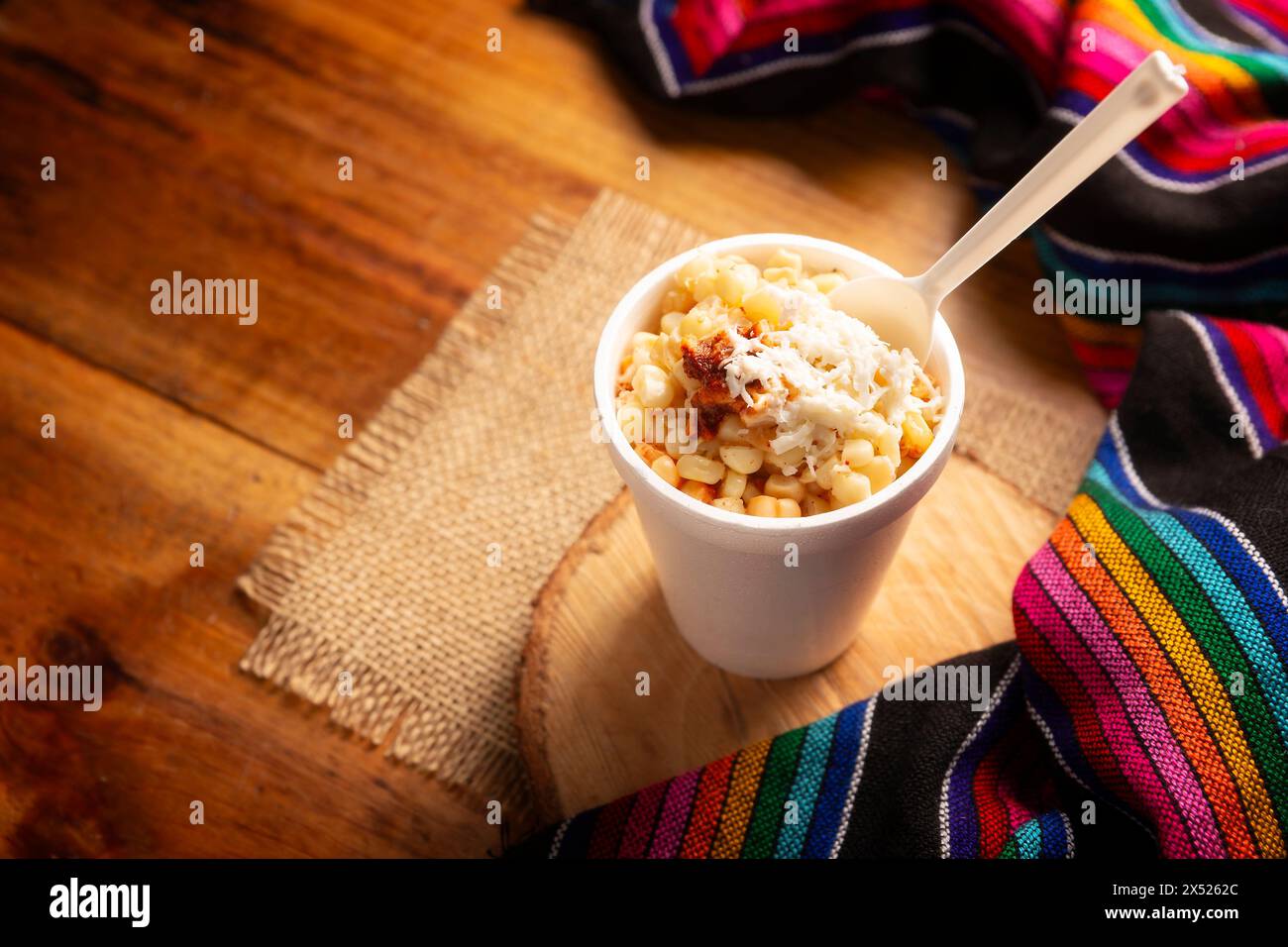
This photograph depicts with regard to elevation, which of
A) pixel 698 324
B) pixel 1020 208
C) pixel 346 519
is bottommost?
pixel 346 519

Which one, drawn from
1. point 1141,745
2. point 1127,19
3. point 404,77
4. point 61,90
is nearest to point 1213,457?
point 1141,745

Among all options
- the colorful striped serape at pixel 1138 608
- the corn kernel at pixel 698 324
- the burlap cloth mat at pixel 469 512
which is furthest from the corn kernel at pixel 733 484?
the burlap cloth mat at pixel 469 512

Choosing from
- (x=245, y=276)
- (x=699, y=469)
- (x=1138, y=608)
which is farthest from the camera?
(x=245, y=276)

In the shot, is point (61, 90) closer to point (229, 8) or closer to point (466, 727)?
point (229, 8)

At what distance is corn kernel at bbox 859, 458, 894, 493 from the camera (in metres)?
0.80

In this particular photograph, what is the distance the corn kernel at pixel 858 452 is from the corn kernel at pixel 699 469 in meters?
0.09

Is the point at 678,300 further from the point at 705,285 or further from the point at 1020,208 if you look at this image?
the point at 1020,208

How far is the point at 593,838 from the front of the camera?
969 millimetres

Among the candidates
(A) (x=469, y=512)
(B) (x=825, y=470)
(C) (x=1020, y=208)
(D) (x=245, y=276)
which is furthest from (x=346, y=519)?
(C) (x=1020, y=208)

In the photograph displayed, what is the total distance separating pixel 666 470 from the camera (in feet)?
2.71

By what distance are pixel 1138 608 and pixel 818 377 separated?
387 millimetres

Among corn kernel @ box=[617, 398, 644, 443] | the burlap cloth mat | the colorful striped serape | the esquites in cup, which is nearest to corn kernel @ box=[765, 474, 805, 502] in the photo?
the esquites in cup

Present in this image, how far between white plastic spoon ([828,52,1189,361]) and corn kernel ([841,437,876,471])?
112 mm

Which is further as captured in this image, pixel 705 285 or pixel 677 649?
pixel 677 649
